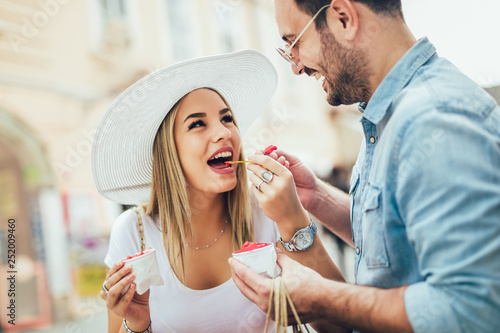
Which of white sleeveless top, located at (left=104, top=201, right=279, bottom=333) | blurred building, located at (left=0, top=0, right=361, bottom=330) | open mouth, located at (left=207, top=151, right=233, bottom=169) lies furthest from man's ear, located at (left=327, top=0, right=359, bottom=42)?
blurred building, located at (left=0, top=0, right=361, bottom=330)

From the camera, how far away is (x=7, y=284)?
18.8ft

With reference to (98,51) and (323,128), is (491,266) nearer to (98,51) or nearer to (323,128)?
(98,51)

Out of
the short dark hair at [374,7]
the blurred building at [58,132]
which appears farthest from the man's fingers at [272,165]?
the blurred building at [58,132]

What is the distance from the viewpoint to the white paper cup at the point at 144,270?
1.71 meters

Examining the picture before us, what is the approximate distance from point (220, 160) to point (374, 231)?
1.19 m

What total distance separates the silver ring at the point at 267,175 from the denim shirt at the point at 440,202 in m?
0.47

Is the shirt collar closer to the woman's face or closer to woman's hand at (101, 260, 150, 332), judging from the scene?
the woman's face

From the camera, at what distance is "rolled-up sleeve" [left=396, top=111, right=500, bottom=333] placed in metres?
1.04

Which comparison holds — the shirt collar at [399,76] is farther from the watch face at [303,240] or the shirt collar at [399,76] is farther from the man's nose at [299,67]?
the watch face at [303,240]

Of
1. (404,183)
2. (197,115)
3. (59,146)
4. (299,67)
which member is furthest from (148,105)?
(59,146)

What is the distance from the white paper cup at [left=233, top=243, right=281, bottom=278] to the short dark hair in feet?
3.18

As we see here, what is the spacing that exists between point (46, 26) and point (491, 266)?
6.67m

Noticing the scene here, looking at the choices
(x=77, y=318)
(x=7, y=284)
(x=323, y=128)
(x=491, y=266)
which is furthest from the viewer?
(x=323, y=128)

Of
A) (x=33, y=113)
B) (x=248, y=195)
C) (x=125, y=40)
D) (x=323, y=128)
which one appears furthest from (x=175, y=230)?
(x=323, y=128)
